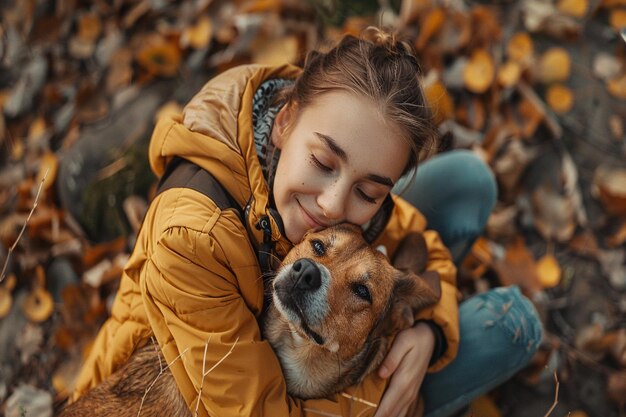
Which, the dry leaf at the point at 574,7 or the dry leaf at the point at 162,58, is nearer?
the dry leaf at the point at 162,58

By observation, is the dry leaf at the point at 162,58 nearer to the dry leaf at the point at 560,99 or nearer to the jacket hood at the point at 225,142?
the jacket hood at the point at 225,142

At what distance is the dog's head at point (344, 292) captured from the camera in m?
2.45

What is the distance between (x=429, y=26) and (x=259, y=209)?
7.72 ft

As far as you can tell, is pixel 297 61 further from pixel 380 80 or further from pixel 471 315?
pixel 471 315

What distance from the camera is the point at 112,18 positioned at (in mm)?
4625

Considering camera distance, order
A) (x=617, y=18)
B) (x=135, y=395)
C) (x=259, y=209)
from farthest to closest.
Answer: (x=617, y=18)
(x=135, y=395)
(x=259, y=209)

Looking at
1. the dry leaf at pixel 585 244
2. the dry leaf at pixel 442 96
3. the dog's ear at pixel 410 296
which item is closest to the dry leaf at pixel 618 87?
the dry leaf at pixel 585 244

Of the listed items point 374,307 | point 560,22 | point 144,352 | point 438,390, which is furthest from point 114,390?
point 560,22

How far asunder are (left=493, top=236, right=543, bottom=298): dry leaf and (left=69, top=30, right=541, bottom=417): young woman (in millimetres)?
1042

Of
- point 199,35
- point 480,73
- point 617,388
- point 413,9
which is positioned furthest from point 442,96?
point 617,388

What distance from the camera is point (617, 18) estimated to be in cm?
448

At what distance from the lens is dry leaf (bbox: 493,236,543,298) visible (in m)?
3.82

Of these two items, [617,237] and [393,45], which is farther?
[617,237]

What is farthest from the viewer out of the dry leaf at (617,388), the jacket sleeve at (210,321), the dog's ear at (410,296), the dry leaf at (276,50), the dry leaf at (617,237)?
the dry leaf at (276,50)
